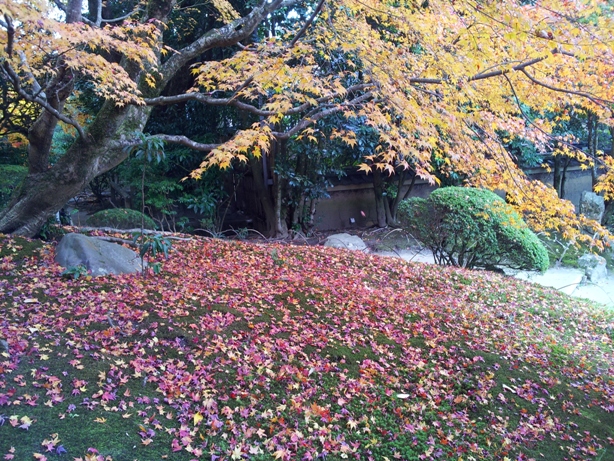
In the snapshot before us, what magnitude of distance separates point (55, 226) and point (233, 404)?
13.0ft

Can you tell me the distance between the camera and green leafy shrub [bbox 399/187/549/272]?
21.4 feet

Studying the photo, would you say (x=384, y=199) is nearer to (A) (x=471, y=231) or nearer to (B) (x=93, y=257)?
(A) (x=471, y=231)

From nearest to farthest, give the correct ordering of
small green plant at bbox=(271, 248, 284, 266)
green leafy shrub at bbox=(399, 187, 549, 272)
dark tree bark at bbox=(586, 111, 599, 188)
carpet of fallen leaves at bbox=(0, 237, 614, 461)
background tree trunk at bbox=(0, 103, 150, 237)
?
carpet of fallen leaves at bbox=(0, 237, 614, 461), background tree trunk at bbox=(0, 103, 150, 237), small green plant at bbox=(271, 248, 284, 266), green leafy shrub at bbox=(399, 187, 549, 272), dark tree bark at bbox=(586, 111, 599, 188)

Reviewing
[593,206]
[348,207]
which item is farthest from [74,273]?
[593,206]

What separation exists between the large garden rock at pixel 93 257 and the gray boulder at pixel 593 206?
11.0 m

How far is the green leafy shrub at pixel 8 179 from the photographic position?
23.3 feet

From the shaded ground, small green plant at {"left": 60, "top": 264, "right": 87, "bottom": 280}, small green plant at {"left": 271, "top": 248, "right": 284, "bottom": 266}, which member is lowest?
the shaded ground

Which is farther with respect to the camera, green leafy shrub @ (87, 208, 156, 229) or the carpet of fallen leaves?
green leafy shrub @ (87, 208, 156, 229)

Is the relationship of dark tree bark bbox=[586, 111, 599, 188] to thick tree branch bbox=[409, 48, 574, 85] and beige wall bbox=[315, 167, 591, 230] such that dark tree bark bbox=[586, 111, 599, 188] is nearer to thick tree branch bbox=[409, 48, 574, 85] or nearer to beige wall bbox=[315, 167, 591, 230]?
beige wall bbox=[315, 167, 591, 230]

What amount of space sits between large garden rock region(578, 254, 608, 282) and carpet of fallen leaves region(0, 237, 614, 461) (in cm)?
432

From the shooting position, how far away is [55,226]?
18.1 ft

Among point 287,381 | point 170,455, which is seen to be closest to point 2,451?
point 170,455

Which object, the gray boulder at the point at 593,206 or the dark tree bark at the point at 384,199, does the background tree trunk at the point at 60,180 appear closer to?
the dark tree bark at the point at 384,199

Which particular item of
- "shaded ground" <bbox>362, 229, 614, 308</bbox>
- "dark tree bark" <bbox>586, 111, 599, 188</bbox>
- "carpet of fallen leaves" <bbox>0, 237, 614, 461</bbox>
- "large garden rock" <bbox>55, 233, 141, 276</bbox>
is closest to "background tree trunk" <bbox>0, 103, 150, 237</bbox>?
"carpet of fallen leaves" <bbox>0, 237, 614, 461</bbox>
